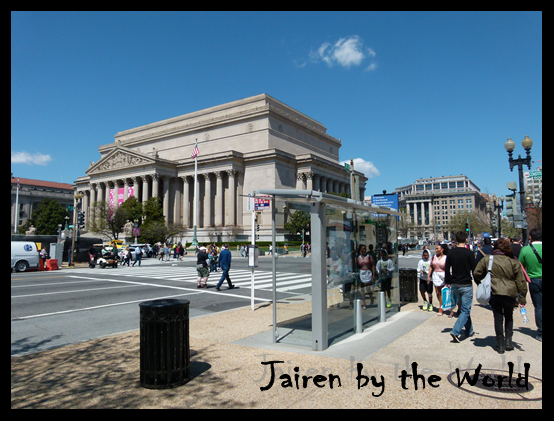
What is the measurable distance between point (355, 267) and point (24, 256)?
26158 mm

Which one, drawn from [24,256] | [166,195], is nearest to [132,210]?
[166,195]

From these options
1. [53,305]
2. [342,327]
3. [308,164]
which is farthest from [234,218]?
[342,327]

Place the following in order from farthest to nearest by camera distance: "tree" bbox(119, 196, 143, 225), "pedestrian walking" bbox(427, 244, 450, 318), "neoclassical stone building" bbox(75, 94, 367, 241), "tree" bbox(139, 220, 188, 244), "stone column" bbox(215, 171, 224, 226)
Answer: "stone column" bbox(215, 171, 224, 226) → "neoclassical stone building" bbox(75, 94, 367, 241) → "tree" bbox(119, 196, 143, 225) → "tree" bbox(139, 220, 188, 244) → "pedestrian walking" bbox(427, 244, 450, 318)

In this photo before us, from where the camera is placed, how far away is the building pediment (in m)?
70.2

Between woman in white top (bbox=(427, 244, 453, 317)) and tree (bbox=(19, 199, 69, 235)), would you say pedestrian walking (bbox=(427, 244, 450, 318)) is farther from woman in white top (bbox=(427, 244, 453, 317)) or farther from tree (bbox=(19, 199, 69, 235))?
tree (bbox=(19, 199, 69, 235))

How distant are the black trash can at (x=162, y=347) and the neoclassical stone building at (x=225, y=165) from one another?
182 ft

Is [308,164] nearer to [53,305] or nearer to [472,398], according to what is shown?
[53,305]

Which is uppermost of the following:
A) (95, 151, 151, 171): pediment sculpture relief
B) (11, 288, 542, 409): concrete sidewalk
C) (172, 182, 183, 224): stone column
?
(95, 151, 151, 171): pediment sculpture relief

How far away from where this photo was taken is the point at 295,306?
8453 millimetres

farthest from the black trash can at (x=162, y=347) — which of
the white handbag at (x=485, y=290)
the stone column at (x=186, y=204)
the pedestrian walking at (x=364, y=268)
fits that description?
the stone column at (x=186, y=204)

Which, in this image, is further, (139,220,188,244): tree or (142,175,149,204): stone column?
(142,175,149,204): stone column

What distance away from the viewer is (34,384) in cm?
535

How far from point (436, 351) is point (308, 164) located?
61.1 metres

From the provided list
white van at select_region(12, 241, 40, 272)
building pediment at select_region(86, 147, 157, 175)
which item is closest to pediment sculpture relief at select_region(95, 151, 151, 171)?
building pediment at select_region(86, 147, 157, 175)
